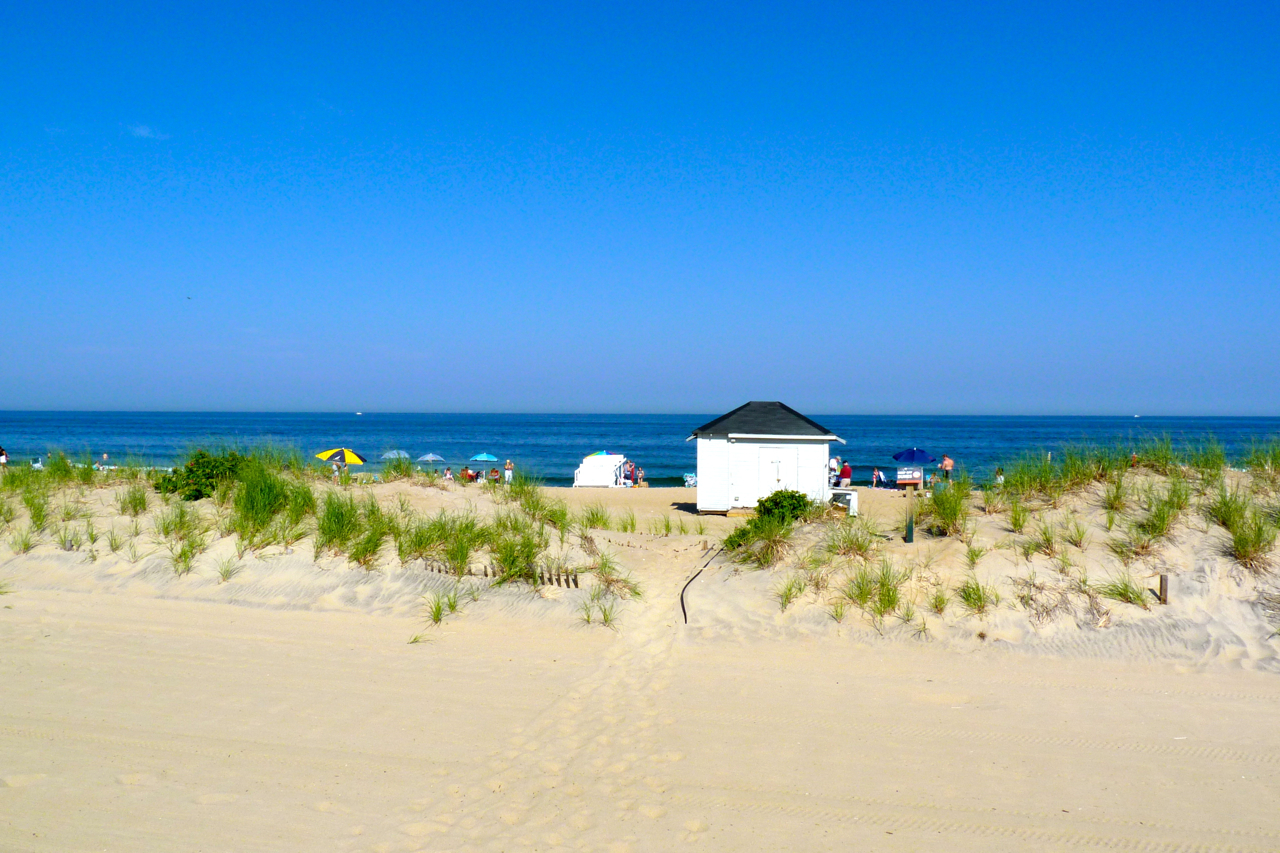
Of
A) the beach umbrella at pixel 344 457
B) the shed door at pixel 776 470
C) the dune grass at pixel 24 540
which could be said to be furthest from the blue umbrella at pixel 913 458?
the dune grass at pixel 24 540

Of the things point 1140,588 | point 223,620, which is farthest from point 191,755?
point 1140,588

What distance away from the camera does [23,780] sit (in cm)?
467

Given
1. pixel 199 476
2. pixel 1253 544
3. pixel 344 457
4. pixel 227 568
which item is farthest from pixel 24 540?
pixel 344 457

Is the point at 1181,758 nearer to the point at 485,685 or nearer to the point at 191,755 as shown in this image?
the point at 485,685

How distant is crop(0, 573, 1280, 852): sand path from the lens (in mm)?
4344

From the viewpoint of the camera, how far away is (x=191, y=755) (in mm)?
5102

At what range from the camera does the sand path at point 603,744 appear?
434 cm

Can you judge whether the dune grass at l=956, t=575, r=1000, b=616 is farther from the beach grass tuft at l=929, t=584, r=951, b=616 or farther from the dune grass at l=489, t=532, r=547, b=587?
the dune grass at l=489, t=532, r=547, b=587

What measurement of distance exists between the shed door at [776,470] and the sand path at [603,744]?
349 inches

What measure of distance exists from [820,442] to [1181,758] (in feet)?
36.4

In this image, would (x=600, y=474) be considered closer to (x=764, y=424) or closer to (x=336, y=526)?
(x=764, y=424)

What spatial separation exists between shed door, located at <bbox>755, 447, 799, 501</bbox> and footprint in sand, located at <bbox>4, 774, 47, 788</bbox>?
13.1m

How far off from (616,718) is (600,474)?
2379 centimetres

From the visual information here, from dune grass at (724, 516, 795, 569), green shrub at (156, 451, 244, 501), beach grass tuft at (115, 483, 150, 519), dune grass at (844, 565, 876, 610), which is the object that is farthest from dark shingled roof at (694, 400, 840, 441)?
beach grass tuft at (115, 483, 150, 519)
